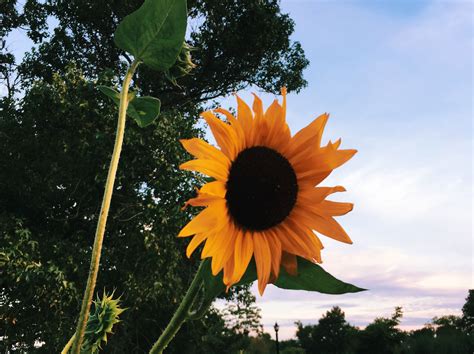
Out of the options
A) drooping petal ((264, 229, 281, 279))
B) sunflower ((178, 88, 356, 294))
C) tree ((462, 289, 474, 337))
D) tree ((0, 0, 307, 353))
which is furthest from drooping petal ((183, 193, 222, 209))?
tree ((462, 289, 474, 337))

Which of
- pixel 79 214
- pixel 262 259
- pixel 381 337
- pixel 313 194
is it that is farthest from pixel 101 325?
pixel 381 337

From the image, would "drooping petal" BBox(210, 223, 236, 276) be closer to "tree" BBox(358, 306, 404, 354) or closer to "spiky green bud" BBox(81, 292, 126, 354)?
"spiky green bud" BBox(81, 292, 126, 354)

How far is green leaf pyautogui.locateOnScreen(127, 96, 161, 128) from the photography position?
0.81 meters

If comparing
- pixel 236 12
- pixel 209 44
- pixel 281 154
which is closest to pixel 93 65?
pixel 209 44

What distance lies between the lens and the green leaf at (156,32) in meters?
0.72

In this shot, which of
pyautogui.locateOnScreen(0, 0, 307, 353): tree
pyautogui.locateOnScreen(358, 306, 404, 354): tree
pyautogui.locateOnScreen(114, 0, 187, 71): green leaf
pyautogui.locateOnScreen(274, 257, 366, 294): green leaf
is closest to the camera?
pyautogui.locateOnScreen(274, 257, 366, 294): green leaf

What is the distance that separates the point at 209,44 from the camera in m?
11.0

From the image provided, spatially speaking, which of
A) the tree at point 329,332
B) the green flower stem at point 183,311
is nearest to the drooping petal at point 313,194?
the green flower stem at point 183,311

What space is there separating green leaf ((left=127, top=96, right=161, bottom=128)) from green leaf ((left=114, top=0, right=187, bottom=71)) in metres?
0.06

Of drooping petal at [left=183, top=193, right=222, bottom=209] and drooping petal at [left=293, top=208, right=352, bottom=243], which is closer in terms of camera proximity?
drooping petal at [left=183, top=193, right=222, bottom=209]

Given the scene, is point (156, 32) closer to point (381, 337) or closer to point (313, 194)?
point (313, 194)

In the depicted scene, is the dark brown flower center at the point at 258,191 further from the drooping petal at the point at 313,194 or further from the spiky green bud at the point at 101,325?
the spiky green bud at the point at 101,325

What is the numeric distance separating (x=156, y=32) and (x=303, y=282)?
1.28 ft

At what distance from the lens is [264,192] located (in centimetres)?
75
